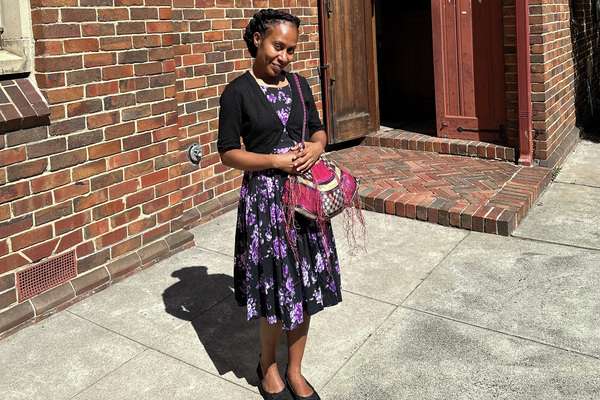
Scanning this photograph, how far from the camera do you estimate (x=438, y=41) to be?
23.1 feet

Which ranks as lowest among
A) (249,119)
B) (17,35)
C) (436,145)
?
(436,145)

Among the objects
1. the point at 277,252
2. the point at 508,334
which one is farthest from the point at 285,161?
the point at 508,334

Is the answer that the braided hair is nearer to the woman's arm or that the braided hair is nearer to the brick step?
the woman's arm

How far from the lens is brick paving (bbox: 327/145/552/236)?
5.05 metres

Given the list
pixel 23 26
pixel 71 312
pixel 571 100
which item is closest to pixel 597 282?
pixel 71 312

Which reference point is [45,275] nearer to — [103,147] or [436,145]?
[103,147]

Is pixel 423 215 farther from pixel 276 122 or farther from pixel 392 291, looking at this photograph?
pixel 276 122

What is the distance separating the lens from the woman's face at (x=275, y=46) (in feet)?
8.52

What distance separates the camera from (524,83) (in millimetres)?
6289

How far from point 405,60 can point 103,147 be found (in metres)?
6.18

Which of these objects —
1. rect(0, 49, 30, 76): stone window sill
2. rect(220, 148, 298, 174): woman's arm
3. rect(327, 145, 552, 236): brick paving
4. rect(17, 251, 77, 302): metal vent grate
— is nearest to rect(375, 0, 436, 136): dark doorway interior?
rect(327, 145, 552, 236): brick paving

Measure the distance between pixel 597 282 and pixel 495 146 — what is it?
293cm

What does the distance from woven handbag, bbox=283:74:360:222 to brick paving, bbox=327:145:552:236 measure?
2572mm

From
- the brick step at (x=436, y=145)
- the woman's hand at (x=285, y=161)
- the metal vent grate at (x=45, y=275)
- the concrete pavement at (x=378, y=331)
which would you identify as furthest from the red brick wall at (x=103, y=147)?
the brick step at (x=436, y=145)
